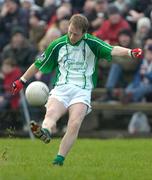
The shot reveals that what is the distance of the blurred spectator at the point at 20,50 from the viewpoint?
21.4 m

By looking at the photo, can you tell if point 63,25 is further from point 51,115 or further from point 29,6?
point 51,115

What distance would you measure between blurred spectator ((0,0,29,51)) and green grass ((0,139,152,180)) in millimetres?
6679

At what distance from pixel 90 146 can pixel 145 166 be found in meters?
4.42

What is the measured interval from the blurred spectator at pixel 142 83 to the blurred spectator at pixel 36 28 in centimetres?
355

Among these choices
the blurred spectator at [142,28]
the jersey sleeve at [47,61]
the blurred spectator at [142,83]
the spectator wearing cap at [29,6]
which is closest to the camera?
the jersey sleeve at [47,61]

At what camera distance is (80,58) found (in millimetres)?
11938

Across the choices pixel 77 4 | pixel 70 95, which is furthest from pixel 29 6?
pixel 70 95

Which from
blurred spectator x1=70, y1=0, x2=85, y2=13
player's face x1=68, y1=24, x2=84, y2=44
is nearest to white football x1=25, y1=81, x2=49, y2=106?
player's face x1=68, y1=24, x2=84, y2=44

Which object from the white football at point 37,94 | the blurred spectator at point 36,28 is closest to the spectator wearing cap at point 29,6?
the blurred spectator at point 36,28

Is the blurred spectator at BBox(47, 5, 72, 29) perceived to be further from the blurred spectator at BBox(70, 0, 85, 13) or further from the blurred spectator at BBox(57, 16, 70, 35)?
the blurred spectator at BBox(70, 0, 85, 13)

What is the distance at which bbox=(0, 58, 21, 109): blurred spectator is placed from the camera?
67.7 ft

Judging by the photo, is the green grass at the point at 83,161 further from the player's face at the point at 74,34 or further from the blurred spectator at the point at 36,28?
the blurred spectator at the point at 36,28

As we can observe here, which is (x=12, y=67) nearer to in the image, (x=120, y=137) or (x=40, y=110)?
(x=40, y=110)

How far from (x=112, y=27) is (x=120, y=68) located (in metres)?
1.27
